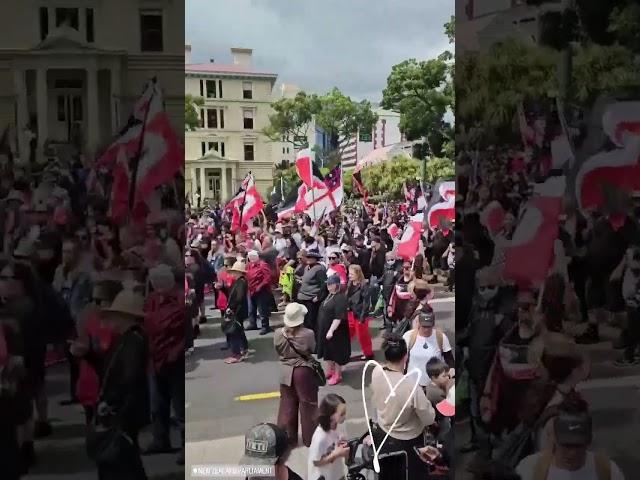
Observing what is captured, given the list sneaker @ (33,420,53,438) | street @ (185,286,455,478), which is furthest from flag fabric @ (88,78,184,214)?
sneaker @ (33,420,53,438)

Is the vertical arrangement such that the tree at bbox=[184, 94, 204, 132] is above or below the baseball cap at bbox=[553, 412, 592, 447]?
above

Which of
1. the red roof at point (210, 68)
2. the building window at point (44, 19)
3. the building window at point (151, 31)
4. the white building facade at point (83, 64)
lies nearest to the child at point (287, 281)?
the white building facade at point (83, 64)

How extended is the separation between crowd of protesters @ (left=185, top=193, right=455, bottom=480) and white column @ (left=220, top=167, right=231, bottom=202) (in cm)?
6

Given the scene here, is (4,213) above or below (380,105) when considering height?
below

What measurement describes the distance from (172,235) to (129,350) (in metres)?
0.60

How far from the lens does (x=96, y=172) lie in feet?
10.8

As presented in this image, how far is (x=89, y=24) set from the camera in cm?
328

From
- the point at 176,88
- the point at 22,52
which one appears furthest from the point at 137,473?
the point at 22,52

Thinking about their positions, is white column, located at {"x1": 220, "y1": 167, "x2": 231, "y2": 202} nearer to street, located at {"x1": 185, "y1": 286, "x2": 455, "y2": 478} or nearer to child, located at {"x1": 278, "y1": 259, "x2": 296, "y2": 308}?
child, located at {"x1": 278, "y1": 259, "x2": 296, "y2": 308}

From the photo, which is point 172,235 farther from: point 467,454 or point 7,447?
point 467,454

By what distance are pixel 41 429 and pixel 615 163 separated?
10.1 feet

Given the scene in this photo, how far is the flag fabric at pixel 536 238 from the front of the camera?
11.1 feet

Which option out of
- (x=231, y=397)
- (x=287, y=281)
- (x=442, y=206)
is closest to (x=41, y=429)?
(x=231, y=397)

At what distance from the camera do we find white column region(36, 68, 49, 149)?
3.26 meters
